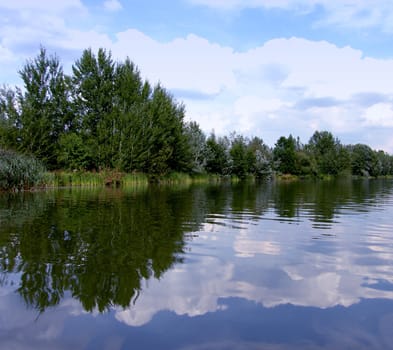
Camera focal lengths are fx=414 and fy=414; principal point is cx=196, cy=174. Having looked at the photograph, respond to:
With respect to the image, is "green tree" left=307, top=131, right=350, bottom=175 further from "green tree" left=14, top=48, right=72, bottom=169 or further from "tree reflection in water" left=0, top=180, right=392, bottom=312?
"tree reflection in water" left=0, top=180, right=392, bottom=312

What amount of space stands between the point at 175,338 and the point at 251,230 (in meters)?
7.01

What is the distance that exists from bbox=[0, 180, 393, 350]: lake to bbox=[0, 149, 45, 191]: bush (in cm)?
1361

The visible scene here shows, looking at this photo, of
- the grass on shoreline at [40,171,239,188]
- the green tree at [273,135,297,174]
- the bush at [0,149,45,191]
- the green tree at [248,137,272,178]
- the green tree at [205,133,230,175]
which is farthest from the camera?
the green tree at [273,135,297,174]

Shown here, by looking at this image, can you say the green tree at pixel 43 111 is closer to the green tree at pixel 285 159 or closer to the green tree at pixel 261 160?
the green tree at pixel 261 160

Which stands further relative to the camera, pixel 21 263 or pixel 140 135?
pixel 140 135

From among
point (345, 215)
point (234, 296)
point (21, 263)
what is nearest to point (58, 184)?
point (345, 215)

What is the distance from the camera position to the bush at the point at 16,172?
Answer: 77.3 feet

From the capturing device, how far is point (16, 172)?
24.4 m

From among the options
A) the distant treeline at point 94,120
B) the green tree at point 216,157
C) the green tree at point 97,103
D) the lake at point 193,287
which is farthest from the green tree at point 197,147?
the lake at point 193,287

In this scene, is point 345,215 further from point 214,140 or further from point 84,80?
point 214,140

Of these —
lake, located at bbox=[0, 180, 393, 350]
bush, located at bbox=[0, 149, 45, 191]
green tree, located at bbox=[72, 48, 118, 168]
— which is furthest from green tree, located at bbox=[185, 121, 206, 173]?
lake, located at bbox=[0, 180, 393, 350]

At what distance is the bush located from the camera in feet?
77.3

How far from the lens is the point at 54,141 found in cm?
3962

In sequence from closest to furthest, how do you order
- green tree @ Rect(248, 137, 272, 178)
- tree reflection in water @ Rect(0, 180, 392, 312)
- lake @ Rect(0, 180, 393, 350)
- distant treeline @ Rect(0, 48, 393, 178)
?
lake @ Rect(0, 180, 393, 350), tree reflection in water @ Rect(0, 180, 392, 312), distant treeline @ Rect(0, 48, 393, 178), green tree @ Rect(248, 137, 272, 178)
